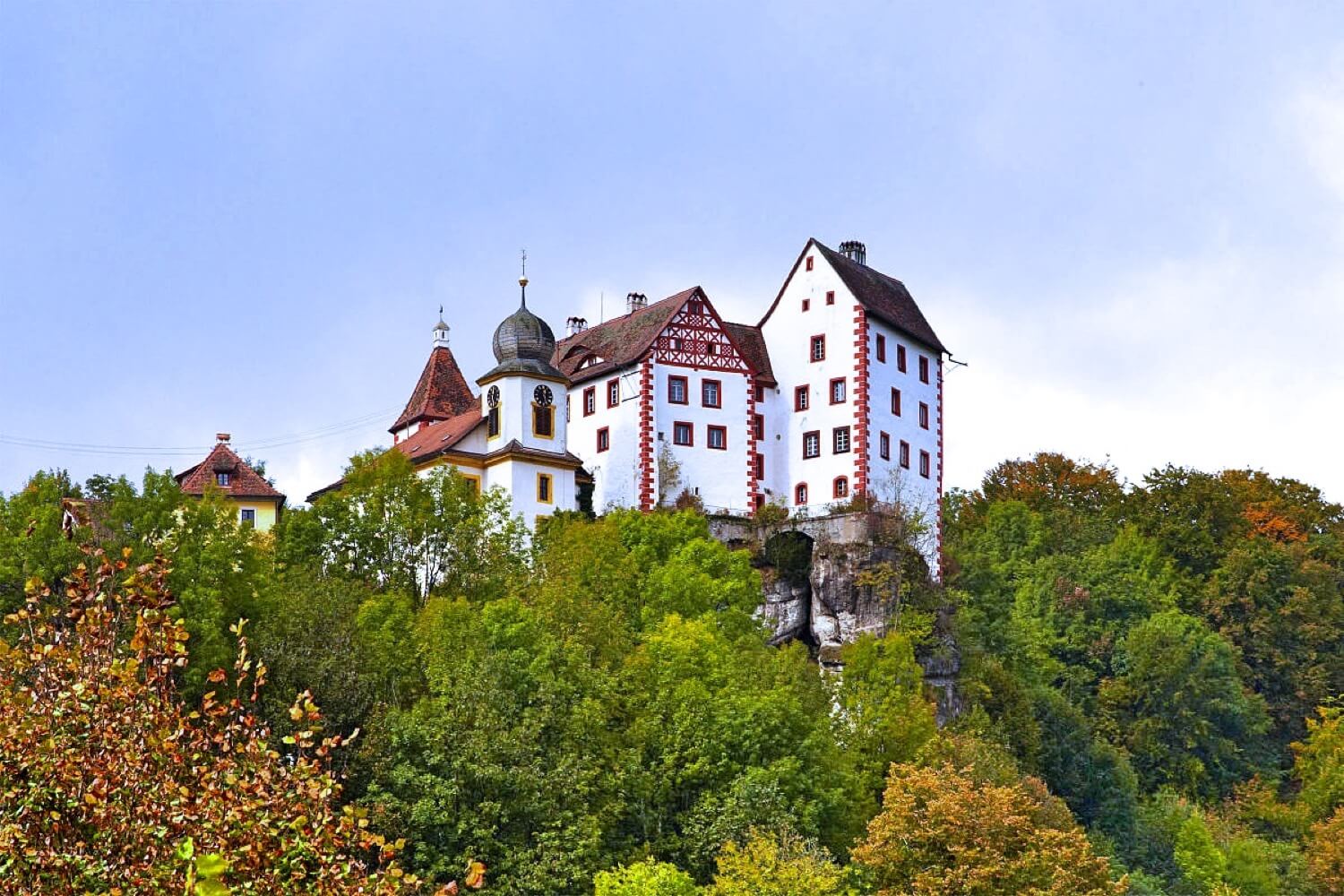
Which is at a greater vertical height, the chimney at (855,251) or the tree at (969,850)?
the chimney at (855,251)

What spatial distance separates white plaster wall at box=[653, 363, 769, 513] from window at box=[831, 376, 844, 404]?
312 centimetres

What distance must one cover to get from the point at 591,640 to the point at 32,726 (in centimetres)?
4007

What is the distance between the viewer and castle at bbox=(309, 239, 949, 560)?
72188 millimetres

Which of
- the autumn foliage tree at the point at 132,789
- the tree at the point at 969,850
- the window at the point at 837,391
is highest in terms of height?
the window at the point at 837,391

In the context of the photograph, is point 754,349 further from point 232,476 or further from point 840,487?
point 232,476

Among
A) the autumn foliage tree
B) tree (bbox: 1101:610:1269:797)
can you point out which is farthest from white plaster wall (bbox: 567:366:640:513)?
the autumn foliage tree

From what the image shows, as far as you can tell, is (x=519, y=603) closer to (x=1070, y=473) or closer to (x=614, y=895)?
(x=614, y=895)

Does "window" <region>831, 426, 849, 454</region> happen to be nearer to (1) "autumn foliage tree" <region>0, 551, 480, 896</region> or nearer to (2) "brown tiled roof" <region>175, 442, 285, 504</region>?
(2) "brown tiled roof" <region>175, 442, 285, 504</region>

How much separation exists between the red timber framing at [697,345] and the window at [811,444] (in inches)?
127

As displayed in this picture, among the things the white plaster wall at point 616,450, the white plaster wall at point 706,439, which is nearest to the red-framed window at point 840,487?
the white plaster wall at point 706,439

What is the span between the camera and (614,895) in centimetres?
4594

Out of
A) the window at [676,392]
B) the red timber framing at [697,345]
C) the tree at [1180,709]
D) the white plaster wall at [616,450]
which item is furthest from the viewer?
the tree at [1180,709]

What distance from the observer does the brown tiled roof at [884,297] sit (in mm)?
74312

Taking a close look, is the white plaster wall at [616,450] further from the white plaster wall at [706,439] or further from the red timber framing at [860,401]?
the red timber framing at [860,401]
